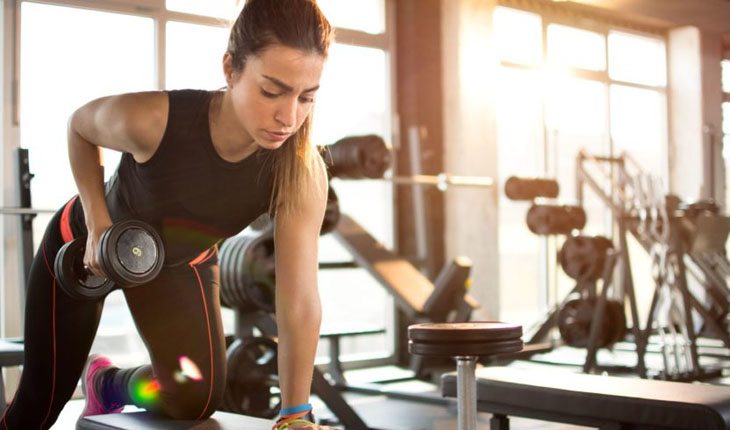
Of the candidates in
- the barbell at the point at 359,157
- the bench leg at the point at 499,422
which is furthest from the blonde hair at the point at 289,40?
the barbell at the point at 359,157

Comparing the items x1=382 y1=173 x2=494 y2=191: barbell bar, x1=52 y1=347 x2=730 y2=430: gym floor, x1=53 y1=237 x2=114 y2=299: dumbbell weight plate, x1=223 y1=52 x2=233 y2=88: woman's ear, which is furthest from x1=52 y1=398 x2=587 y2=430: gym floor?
x1=223 y1=52 x2=233 y2=88: woman's ear

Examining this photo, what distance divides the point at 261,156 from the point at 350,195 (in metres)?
3.94

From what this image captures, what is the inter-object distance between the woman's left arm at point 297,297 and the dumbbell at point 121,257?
26cm

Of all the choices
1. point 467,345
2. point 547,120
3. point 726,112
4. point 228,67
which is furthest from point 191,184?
point 547,120

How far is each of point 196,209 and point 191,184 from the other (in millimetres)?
65

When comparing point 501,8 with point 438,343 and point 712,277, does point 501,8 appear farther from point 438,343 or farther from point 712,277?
point 438,343

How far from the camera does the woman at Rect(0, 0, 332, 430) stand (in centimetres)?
165

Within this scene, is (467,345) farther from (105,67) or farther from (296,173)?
(105,67)

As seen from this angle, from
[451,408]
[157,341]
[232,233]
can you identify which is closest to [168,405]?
[157,341]

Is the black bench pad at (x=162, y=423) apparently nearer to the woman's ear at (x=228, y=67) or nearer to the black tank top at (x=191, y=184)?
the black tank top at (x=191, y=184)

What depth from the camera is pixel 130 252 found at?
69.3 inches

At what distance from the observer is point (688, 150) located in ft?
14.6

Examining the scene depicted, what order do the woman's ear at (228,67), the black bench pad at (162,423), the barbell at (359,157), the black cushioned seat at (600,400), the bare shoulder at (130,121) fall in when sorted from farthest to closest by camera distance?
the barbell at (359,157) → the black cushioned seat at (600,400) → the black bench pad at (162,423) → the bare shoulder at (130,121) → the woman's ear at (228,67)

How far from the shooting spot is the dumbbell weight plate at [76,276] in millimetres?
1911
